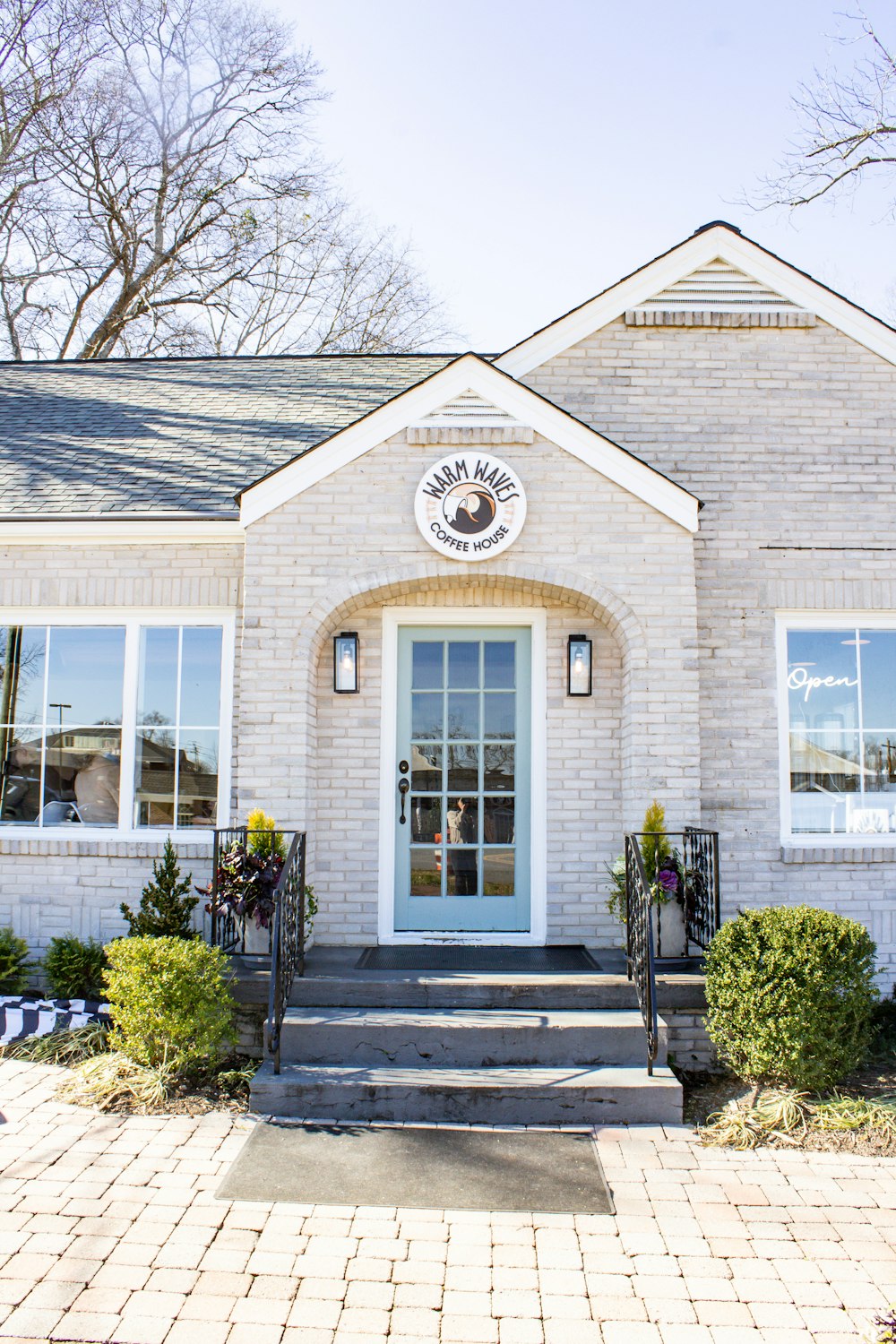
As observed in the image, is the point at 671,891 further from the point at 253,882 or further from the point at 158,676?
the point at 158,676

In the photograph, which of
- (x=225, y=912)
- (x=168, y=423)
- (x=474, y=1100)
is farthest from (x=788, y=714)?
(x=168, y=423)

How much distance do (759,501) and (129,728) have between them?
511 centimetres

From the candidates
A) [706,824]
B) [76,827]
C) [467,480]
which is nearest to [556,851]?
[706,824]

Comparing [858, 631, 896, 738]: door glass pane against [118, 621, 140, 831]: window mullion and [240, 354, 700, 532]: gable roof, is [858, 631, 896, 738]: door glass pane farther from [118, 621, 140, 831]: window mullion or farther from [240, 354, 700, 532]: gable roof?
[118, 621, 140, 831]: window mullion

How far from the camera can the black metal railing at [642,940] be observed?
5.01 m

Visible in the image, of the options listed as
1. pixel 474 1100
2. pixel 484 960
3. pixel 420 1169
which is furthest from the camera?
pixel 484 960

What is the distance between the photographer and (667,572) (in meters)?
6.40

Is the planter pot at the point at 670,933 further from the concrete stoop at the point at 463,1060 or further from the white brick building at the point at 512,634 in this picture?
the white brick building at the point at 512,634

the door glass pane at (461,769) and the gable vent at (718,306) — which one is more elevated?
the gable vent at (718,306)

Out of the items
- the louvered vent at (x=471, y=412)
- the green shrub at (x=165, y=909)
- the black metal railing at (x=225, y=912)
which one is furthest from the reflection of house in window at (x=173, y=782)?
the louvered vent at (x=471, y=412)

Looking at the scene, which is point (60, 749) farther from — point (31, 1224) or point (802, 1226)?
point (802, 1226)

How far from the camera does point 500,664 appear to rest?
7.01 m

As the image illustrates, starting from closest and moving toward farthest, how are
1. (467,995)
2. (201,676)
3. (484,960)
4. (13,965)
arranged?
(467,995)
(484,960)
(13,965)
(201,676)

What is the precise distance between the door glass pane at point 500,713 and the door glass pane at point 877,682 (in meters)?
2.70
